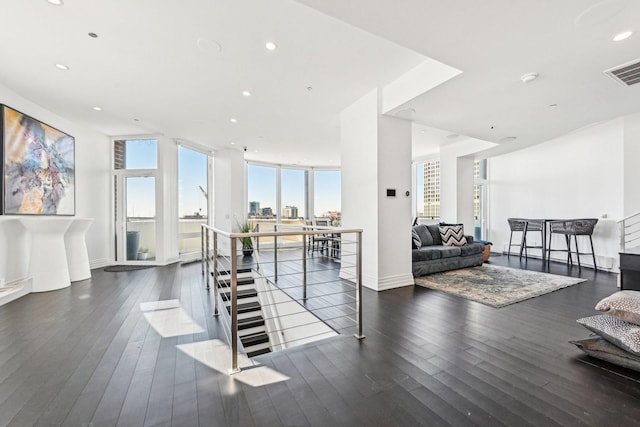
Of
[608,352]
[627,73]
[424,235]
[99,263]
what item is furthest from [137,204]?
Answer: [627,73]

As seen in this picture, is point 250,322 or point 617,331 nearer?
point 617,331

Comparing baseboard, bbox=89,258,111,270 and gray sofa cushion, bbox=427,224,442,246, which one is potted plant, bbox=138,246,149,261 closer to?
baseboard, bbox=89,258,111,270

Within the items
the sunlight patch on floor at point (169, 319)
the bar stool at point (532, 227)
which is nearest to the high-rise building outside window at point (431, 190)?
the bar stool at point (532, 227)

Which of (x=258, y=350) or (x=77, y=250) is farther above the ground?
(x=77, y=250)

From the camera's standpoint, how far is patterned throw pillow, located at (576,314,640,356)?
170 centimetres

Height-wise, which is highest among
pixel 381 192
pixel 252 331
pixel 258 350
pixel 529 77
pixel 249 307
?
pixel 529 77

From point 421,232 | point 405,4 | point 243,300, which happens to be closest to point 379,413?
point 405,4

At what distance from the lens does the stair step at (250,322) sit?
3675 millimetres

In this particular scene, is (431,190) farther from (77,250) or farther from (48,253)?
(48,253)

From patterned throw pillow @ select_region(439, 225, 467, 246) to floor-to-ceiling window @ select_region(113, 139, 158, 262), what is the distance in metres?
6.16

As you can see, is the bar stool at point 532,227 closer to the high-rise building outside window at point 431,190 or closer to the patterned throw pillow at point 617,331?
the high-rise building outside window at point 431,190

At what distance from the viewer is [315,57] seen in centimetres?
281

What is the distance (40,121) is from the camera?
4.09 metres

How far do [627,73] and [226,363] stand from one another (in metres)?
4.74
